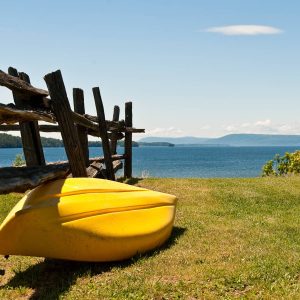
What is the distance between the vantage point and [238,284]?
557cm

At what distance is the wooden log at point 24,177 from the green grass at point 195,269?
127cm

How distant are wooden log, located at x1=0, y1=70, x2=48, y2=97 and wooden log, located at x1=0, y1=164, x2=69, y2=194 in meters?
1.13

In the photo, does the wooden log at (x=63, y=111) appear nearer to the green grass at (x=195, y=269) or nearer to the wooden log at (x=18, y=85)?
the wooden log at (x=18, y=85)

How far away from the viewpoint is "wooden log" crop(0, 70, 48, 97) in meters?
5.98

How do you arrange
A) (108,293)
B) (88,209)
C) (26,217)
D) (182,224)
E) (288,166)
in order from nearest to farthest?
1. (108,293)
2. (26,217)
3. (88,209)
4. (182,224)
5. (288,166)

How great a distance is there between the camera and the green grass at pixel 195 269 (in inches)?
213

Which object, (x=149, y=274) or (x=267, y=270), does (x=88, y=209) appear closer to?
(x=149, y=274)

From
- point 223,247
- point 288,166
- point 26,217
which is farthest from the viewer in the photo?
point 288,166

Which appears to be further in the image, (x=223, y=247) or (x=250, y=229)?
(x=250, y=229)

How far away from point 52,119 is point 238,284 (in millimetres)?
3613

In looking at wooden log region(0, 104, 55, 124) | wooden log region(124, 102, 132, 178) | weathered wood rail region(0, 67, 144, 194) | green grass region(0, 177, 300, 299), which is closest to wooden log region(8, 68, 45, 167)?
weathered wood rail region(0, 67, 144, 194)

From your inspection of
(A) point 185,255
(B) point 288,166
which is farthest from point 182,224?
(B) point 288,166

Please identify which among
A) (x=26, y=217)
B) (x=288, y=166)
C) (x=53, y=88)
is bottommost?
(x=288, y=166)

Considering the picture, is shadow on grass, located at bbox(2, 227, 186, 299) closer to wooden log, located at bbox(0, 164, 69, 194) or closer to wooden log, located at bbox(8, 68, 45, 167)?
wooden log, located at bbox(0, 164, 69, 194)
